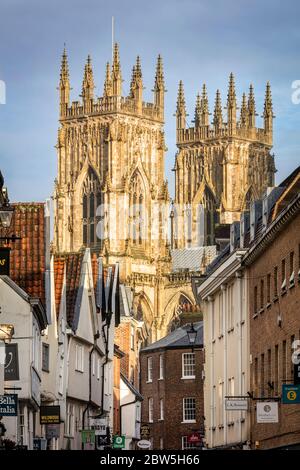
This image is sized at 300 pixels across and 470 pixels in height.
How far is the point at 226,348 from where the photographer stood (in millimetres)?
60812

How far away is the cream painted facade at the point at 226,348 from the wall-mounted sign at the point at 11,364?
35.0 ft

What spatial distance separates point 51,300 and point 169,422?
41721mm

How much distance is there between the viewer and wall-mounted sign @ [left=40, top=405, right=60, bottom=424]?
48.6 meters

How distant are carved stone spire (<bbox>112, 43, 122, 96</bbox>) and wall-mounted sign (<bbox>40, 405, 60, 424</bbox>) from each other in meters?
126

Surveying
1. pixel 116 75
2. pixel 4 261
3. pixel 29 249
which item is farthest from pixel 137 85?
pixel 4 261

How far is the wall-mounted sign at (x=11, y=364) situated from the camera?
4514 centimetres

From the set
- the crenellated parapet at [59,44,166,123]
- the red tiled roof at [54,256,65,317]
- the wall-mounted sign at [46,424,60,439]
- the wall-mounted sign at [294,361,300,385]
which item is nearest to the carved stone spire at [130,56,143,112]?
the crenellated parapet at [59,44,166,123]

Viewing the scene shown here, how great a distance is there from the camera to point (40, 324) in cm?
5300

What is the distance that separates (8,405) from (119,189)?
A: 13134 cm

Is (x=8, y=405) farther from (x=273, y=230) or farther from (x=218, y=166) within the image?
(x=218, y=166)

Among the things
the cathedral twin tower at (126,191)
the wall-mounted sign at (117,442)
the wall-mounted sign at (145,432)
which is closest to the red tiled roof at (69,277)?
the wall-mounted sign at (117,442)

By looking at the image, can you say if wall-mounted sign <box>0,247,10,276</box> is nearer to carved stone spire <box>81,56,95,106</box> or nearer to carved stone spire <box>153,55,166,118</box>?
carved stone spire <box>81,56,95,106</box>
